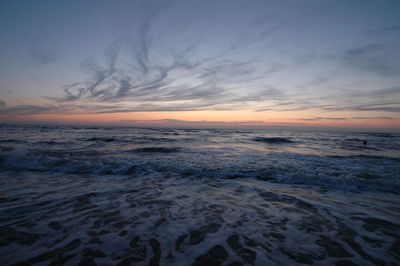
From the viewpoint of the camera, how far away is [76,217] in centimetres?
337

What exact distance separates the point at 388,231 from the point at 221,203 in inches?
115

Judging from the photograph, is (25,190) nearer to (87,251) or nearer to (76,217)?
(76,217)

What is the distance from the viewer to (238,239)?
9.28 ft

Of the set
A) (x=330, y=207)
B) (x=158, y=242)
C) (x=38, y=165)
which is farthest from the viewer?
(x=38, y=165)

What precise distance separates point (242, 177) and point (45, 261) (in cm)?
545

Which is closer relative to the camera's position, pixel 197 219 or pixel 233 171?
pixel 197 219

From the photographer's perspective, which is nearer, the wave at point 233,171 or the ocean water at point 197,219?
the ocean water at point 197,219

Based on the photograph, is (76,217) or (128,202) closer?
(76,217)

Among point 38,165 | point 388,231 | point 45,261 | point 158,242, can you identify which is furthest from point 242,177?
point 38,165

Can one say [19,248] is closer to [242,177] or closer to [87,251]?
[87,251]

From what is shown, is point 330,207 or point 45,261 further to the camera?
point 330,207

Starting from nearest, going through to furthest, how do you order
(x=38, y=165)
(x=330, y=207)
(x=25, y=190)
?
1. (x=330, y=207)
2. (x=25, y=190)
3. (x=38, y=165)

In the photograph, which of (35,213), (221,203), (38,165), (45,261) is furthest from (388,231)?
(38,165)

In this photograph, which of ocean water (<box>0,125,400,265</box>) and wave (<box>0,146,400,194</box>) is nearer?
ocean water (<box>0,125,400,265</box>)
